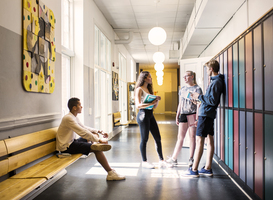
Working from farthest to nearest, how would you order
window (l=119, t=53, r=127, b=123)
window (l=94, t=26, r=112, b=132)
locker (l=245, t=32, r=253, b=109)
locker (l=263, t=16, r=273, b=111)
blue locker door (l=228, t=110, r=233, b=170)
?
window (l=119, t=53, r=127, b=123) → window (l=94, t=26, r=112, b=132) → blue locker door (l=228, t=110, r=233, b=170) → locker (l=245, t=32, r=253, b=109) → locker (l=263, t=16, r=273, b=111)

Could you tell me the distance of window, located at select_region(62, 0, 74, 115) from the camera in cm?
470

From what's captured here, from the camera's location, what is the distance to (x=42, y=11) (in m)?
3.21

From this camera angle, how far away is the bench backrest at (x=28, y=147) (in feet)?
7.73

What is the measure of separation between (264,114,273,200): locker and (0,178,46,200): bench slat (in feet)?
6.99

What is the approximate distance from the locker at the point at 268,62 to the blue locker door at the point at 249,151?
0.43m

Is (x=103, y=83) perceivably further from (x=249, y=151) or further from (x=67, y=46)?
(x=249, y=151)

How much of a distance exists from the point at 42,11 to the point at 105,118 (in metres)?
4.51

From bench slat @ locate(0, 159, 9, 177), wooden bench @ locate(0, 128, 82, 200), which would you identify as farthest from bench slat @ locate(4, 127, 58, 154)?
Answer: bench slat @ locate(0, 159, 9, 177)

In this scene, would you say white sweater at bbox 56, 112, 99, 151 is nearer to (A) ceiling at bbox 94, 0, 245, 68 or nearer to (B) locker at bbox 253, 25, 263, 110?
(B) locker at bbox 253, 25, 263, 110

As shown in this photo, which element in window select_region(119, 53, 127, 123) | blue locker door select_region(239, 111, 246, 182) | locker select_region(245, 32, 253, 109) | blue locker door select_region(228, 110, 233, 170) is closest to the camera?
locker select_region(245, 32, 253, 109)

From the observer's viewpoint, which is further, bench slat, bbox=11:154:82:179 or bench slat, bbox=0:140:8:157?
bench slat, bbox=11:154:82:179

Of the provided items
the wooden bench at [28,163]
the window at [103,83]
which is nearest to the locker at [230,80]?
the wooden bench at [28,163]

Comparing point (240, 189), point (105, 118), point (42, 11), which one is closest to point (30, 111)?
point (42, 11)

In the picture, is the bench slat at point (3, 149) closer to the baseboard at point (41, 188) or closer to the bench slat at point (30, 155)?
the bench slat at point (30, 155)
